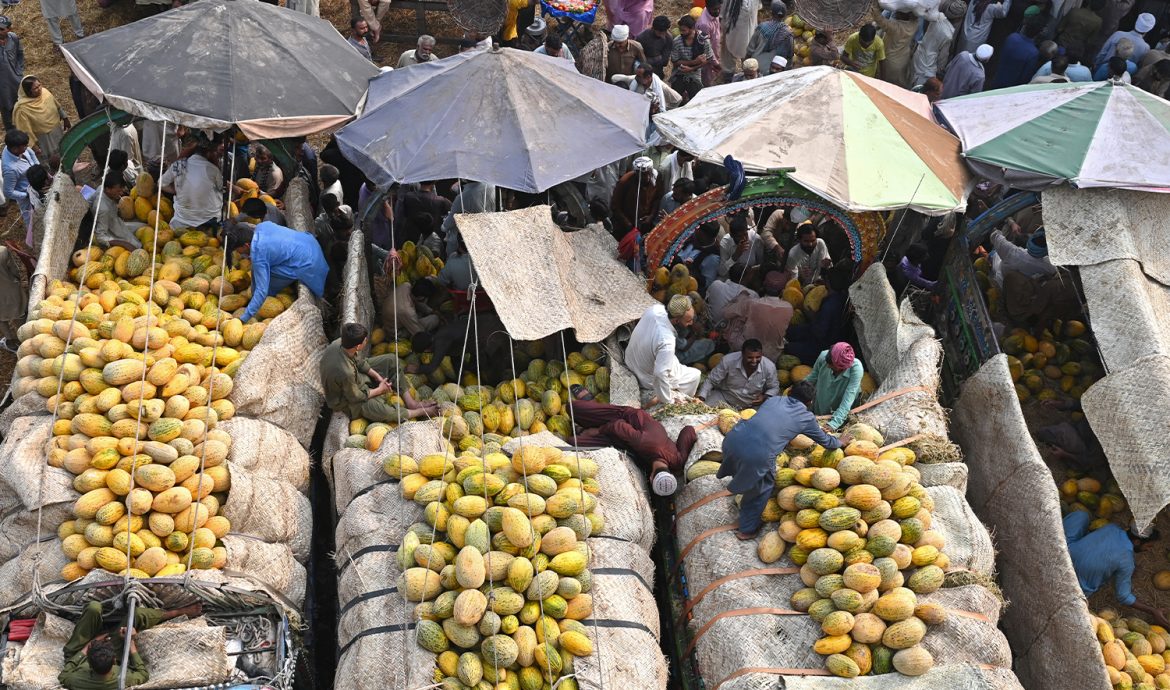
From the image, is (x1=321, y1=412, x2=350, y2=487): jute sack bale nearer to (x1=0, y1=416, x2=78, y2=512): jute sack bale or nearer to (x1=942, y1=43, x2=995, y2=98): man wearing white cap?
(x1=0, y1=416, x2=78, y2=512): jute sack bale

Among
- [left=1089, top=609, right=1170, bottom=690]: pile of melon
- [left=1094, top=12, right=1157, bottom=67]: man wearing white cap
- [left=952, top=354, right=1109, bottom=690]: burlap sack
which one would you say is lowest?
[left=1089, top=609, right=1170, bottom=690]: pile of melon

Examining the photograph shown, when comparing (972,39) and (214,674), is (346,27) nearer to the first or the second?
(972,39)

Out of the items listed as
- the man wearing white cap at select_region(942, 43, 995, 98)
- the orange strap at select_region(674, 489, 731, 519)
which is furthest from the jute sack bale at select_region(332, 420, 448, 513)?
the man wearing white cap at select_region(942, 43, 995, 98)

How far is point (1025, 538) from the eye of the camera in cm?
707

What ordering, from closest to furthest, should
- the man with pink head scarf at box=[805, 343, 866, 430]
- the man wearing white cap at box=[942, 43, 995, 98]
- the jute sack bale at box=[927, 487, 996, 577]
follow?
the jute sack bale at box=[927, 487, 996, 577] → the man with pink head scarf at box=[805, 343, 866, 430] → the man wearing white cap at box=[942, 43, 995, 98]

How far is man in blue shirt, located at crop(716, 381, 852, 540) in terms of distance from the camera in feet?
20.5

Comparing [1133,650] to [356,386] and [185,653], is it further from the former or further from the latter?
[185,653]

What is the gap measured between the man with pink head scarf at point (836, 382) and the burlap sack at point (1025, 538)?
1069 mm

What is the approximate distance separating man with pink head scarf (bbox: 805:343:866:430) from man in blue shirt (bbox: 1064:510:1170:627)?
1904 millimetres

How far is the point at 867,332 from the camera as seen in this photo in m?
8.62

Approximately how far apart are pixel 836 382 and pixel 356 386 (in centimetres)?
364

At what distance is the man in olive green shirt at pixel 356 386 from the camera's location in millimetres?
7191

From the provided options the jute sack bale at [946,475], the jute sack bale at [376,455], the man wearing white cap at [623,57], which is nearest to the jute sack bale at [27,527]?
the jute sack bale at [376,455]

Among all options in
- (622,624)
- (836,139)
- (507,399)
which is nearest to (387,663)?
(622,624)
